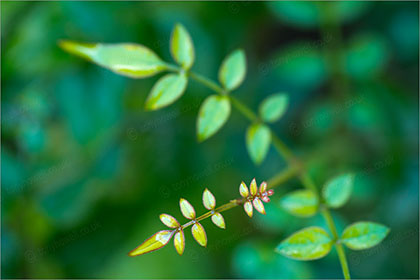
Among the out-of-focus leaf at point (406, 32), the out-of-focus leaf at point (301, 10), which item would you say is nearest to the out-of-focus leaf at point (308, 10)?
the out-of-focus leaf at point (301, 10)

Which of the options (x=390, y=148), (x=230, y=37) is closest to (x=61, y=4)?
(x=230, y=37)

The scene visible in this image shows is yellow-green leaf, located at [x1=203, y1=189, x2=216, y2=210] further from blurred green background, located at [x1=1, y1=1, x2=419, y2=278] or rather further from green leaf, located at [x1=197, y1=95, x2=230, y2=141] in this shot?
blurred green background, located at [x1=1, y1=1, x2=419, y2=278]

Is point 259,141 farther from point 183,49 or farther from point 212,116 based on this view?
point 183,49

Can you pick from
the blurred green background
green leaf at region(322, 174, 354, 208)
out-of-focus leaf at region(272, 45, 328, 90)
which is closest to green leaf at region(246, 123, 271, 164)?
green leaf at region(322, 174, 354, 208)


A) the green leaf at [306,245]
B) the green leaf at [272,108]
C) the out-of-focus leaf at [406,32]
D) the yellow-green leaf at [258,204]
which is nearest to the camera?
the yellow-green leaf at [258,204]

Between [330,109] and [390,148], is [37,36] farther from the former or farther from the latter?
[390,148]

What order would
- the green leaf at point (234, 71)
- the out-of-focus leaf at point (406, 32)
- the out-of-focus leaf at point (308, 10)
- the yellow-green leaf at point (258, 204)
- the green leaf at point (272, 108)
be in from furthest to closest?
1. the out-of-focus leaf at point (406, 32)
2. the out-of-focus leaf at point (308, 10)
3. the green leaf at point (272, 108)
4. the green leaf at point (234, 71)
5. the yellow-green leaf at point (258, 204)

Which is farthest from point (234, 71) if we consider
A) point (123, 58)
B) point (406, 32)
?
point (406, 32)

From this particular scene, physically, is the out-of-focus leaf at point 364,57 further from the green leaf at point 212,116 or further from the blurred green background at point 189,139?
the green leaf at point 212,116
